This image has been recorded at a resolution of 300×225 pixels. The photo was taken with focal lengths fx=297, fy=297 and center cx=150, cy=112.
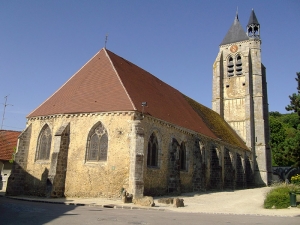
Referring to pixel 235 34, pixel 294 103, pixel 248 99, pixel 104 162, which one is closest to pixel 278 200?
pixel 294 103

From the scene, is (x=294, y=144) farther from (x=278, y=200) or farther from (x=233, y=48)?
(x=233, y=48)

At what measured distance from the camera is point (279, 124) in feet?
164

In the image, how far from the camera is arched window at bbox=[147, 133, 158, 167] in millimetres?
17391

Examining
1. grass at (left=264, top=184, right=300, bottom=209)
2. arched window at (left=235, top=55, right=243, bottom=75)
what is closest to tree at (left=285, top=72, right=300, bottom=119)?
grass at (left=264, top=184, right=300, bottom=209)

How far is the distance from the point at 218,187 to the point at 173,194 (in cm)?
690

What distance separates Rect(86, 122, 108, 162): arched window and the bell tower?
20.7m

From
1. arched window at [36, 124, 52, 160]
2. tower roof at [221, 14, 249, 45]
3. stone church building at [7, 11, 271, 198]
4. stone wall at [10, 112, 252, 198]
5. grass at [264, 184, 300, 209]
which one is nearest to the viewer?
grass at [264, 184, 300, 209]

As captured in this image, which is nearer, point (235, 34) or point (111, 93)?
point (111, 93)

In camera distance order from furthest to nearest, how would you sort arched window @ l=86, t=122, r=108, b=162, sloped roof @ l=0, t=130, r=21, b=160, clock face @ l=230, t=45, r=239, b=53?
clock face @ l=230, t=45, r=239, b=53, sloped roof @ l=0, t=130, r=21, b=160, arched window @ l=86, t=122, r=108, b=162

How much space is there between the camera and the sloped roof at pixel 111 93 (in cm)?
1708

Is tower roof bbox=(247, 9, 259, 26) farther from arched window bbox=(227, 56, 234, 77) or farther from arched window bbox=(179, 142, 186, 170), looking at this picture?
arched window bbox=(179, 142, 186, 170)

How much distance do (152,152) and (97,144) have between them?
3.33 metres

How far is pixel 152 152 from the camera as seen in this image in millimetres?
17703

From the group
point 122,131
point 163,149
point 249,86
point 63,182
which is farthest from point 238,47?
point 63,182
